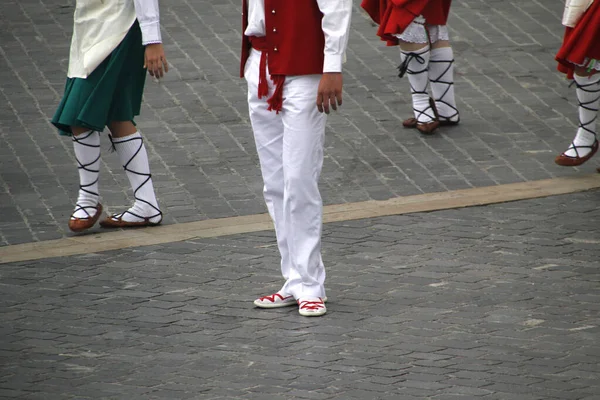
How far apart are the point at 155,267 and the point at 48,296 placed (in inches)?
27.0

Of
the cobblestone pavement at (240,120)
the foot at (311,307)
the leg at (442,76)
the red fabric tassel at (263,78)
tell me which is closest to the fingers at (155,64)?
the cobblestone pavement at (240,120)

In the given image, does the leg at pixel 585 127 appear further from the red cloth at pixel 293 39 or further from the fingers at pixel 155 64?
the red cloth at pixel 293 39

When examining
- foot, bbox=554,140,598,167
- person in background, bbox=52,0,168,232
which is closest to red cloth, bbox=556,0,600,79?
foot, bbox=554,140,598,167

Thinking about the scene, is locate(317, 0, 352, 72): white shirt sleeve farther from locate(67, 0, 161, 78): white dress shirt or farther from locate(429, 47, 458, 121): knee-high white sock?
locate(429, 47, 458, 121): knee-high white sock

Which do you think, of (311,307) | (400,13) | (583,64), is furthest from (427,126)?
(311,307)

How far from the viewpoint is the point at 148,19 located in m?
7.04

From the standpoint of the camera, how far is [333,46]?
5816 mm

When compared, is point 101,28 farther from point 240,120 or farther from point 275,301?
point 240,120

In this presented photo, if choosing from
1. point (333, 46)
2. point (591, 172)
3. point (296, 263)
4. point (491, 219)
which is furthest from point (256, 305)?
point (591, 172)

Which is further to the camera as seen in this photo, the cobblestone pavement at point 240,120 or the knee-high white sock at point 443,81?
the knee-high white sock at point 443,81

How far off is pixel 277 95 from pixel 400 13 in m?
3.39

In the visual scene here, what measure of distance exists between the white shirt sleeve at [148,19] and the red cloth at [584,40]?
9.35 ft

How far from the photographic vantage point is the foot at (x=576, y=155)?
873cm

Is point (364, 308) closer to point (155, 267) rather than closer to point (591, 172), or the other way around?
point (155, 267)
